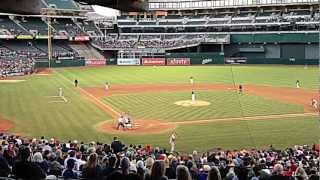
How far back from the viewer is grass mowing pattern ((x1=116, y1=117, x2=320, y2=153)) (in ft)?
74.9

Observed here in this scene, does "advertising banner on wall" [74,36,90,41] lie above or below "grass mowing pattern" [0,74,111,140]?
above

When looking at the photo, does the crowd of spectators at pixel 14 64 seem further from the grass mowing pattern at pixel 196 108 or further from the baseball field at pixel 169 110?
the grass mowing pattern at pixel 196 108

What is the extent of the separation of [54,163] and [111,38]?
77.1 m

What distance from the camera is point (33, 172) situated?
25.6 ft

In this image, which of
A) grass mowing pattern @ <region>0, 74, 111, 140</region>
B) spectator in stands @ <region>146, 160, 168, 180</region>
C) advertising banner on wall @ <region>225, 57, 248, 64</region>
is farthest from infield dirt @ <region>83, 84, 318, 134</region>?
advertising banner on wall @ <region>225, 57, 248, 64</region>

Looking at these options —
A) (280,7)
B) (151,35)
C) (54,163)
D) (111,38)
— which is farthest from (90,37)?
(54,163)

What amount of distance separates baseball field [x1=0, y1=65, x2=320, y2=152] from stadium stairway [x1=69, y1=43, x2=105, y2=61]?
23.0 metres

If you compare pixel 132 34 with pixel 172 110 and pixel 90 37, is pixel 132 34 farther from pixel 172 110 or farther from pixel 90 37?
pixel 172 110

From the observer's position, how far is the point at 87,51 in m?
81.1

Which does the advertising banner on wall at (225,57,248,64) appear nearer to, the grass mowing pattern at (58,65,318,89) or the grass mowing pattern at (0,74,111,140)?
the grass mowing pattern at (58,65,318,89)

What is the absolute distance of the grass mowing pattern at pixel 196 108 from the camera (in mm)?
30711

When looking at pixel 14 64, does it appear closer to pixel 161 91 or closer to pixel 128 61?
pixel 128 61

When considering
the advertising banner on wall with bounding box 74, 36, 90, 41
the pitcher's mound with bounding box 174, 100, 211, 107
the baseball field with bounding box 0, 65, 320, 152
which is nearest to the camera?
the baseball field with bounding box 0, 65, 320, 152

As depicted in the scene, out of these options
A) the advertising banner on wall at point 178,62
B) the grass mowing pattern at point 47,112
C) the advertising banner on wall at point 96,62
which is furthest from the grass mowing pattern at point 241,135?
the advertising banner on wall at point 96,62
